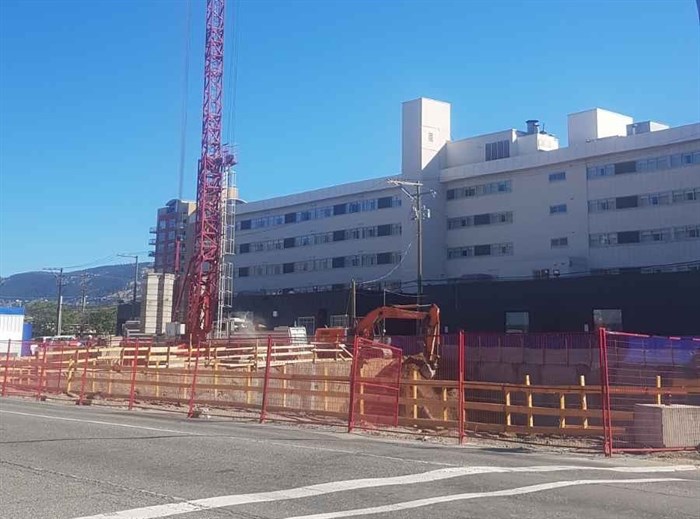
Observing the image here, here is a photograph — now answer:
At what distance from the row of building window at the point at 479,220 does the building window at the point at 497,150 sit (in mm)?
5841

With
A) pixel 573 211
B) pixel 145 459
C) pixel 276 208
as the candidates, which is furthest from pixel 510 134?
pixel 145 459

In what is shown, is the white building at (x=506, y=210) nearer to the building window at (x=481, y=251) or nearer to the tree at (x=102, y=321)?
the building window at (x=481, y=251)

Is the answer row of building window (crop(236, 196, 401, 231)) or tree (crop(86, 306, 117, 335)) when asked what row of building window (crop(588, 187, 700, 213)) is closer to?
row of building window (crop(236, 196, 401, 231))

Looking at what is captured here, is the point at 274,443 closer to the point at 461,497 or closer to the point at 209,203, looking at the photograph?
the point at 461,497

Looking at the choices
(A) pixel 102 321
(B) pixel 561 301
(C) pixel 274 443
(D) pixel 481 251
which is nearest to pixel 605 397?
(C) pixel 274 443

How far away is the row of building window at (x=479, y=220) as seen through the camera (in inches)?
2598

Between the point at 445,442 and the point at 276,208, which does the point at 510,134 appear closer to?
the point at 276,208

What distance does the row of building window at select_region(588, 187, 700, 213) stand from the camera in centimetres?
5566

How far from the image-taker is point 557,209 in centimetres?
6275

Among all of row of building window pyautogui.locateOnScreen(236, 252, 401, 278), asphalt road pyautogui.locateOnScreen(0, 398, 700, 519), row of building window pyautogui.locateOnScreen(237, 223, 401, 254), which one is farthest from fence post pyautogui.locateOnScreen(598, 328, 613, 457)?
row of building window pyautogui.locateOnScreen(237, 223, 401, 254)

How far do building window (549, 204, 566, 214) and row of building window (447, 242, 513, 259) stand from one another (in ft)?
15.1

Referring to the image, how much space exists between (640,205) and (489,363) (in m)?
28.2

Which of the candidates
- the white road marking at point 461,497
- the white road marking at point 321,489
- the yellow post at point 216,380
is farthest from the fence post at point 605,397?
the yellow post at point 216,380

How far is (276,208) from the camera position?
85000 mm
